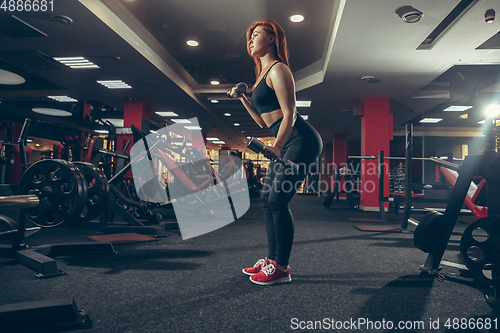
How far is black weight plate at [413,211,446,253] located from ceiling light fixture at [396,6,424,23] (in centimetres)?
271

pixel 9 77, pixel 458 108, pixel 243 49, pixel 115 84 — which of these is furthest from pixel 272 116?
pixel 458 108

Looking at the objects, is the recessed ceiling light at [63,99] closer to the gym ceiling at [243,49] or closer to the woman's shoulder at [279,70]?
the gym ceiling at [243,49]

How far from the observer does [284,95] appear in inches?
53.4

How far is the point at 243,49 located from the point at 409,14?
3049mm

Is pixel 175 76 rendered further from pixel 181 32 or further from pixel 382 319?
pixel 382 319

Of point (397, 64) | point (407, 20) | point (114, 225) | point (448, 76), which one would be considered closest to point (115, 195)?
point (114, 225)

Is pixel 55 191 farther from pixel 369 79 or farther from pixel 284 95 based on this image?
pixel 369 79

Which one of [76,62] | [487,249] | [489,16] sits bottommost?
[487,249]

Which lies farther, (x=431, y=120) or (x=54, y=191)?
(x=431, y=120)

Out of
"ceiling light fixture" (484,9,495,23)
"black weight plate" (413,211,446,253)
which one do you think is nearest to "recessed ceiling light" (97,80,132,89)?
"ceiling light fixture" (484,9,495,23)

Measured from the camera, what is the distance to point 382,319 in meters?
1.11

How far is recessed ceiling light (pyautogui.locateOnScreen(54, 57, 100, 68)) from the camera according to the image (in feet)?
16.4

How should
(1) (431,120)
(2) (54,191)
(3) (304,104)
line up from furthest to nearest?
(1) (431,120), (3) (304,104), (2) (54,191)

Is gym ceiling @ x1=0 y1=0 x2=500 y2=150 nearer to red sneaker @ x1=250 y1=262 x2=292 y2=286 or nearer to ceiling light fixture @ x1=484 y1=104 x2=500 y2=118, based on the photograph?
ceiling light fixture @ x1=484 y1=104 x2=500 y2=118
